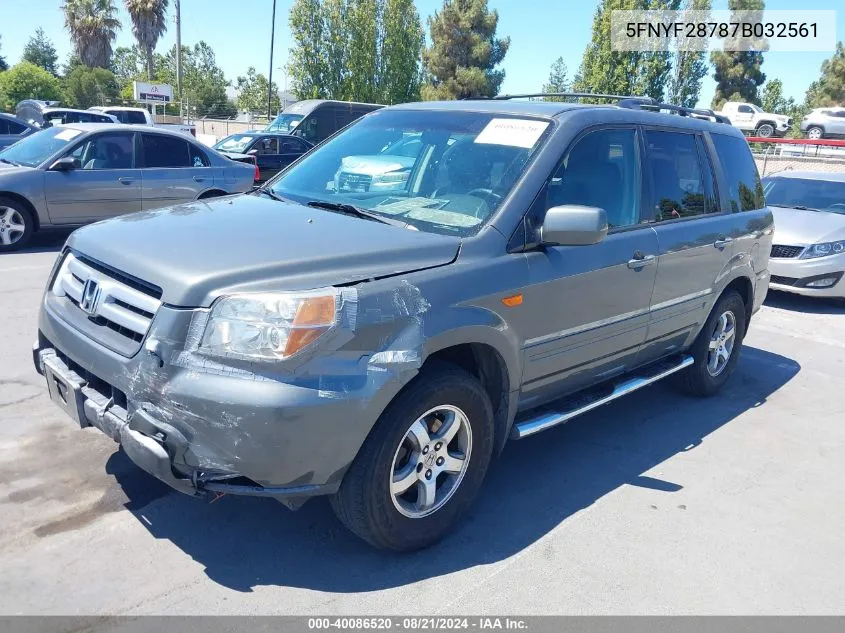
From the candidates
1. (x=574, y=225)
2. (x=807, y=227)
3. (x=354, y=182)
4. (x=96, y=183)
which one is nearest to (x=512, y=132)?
(x=574, y=225)

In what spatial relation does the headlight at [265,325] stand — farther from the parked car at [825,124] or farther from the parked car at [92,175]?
the parked car at [825,124]

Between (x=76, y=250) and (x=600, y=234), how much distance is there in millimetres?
2417

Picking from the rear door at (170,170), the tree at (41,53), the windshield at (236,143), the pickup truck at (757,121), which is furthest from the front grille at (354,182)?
the tree at (41,53)

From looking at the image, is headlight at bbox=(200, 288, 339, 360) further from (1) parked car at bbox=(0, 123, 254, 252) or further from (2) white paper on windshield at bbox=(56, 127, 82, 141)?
(2) white paper on windshield at bbox=(56, 127, 82, 141)

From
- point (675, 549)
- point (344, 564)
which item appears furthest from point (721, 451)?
point (344, 564)

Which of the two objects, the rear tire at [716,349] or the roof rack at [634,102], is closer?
the roof rack at [634,102]

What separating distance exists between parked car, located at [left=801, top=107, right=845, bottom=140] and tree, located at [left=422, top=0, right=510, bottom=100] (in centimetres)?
1764

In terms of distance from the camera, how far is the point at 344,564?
309 centimetres

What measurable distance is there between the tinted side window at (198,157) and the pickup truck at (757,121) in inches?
1281

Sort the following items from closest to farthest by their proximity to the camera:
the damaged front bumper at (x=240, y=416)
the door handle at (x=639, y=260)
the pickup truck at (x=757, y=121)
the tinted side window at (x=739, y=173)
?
1. the damaged front bumper at (x=240, y=416)
2. the door handle at (x=639, y=260)
3. the tinted side window at (x=739, y=173)
4. the pickup truck at (x=757, y=121)

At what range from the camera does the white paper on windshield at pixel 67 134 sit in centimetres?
913

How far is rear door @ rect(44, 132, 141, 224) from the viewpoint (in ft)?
29.3

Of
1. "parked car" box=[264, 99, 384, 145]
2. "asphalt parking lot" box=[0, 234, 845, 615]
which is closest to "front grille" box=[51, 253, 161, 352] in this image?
"asphalt parking lot" box=[0, 234, 845, 615]

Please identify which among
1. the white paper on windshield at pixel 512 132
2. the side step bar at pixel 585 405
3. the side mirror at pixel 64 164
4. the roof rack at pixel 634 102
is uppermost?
the roof rack at pixel 634 102
